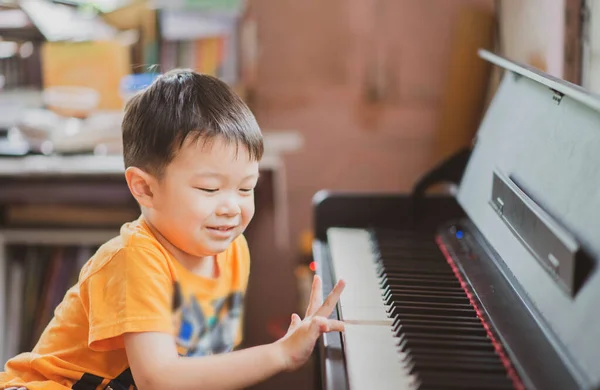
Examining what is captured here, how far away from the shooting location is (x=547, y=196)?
1.24 metres

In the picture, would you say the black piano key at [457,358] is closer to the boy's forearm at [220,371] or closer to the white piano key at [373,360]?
the white piano key at [373,360]

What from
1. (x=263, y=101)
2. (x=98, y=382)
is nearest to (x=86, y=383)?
(x=98, y=382)

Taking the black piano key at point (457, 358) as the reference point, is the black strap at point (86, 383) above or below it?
below

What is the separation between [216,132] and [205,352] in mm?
439

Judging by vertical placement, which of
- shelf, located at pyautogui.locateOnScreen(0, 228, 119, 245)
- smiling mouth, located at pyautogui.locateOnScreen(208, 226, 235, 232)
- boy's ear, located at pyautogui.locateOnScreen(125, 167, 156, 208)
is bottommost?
shelf, located at pyautogui.locateOnScreen(0, 228, 119, 245)

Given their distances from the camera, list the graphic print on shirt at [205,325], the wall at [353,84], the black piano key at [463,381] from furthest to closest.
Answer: the wall at [353,84] → the graphic print on shirt at [205,325] → the black piano key at [463,381]

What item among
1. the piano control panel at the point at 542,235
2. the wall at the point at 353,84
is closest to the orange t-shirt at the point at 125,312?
the piano control panel at the point at 542,235

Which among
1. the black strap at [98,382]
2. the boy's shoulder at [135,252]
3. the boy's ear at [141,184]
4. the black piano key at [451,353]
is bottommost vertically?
the black strap at [98,382]

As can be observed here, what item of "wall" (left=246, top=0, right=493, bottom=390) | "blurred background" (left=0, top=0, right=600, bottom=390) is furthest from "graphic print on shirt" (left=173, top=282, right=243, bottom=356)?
"wall" (left=246, top=0, right=493, bottom=390)

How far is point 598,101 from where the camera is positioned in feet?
3.52

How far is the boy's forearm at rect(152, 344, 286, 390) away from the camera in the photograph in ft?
3.73

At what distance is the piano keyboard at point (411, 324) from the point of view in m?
1.03

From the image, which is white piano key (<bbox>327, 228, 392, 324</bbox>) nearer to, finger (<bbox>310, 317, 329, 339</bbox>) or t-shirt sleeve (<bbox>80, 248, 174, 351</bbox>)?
finger (<bbox>310, 317, 329, 339</bbox>)

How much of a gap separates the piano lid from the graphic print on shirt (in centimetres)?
50
